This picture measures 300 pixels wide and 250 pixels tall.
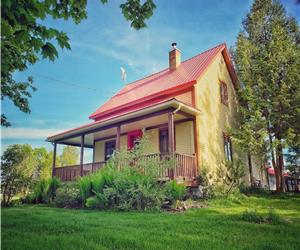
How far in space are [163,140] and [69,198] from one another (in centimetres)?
554

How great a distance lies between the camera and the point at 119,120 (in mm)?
11352

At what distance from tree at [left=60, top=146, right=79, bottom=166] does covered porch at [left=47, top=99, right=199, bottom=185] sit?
45.8 ft

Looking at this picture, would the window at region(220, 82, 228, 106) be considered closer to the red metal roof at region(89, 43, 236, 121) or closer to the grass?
the red metal roof at region(89, 43, 236, 121)

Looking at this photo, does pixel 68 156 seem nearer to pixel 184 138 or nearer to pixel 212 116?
pixel 184 138

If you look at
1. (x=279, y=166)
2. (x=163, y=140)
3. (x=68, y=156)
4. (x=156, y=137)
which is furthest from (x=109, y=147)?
(x=68, y=156)

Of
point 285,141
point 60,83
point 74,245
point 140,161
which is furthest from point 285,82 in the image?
point 74,245

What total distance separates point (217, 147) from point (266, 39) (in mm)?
6556

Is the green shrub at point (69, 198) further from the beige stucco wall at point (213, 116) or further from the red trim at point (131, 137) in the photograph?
the red trim at point (131, 137)

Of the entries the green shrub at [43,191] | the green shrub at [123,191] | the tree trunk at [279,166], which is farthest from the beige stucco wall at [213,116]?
the green shrub at [43,191]

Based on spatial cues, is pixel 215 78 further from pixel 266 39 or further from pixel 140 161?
pixel 140 161

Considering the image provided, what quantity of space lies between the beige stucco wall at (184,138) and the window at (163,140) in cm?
70

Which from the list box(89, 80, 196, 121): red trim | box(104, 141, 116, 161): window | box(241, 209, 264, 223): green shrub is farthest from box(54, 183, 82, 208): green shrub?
box(104, 141, 116, 161): window

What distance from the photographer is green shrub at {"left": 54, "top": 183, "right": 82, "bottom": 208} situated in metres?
8.38

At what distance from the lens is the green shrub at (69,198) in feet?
27.5
